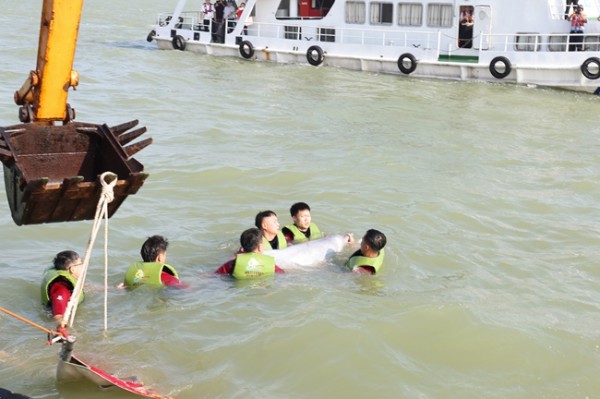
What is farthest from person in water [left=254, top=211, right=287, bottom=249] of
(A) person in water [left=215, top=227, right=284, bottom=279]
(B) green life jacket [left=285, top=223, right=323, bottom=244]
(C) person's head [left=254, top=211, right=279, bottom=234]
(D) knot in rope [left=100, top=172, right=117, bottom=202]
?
(D) knot in rope [left=100, top=172, right=117, bottom=202]

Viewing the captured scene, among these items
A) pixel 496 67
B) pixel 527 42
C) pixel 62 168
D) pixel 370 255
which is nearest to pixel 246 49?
pixel 496 67

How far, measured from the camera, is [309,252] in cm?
867

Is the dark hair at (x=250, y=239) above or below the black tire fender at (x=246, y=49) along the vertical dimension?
below

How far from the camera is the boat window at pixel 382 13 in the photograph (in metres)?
23.1

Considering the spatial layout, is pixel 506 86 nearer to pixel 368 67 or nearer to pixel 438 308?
pixel 368 67

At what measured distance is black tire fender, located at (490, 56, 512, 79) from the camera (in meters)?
21.0

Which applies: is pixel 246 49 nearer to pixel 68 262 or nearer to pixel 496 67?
pixel 496 67

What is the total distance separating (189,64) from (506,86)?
322 inches

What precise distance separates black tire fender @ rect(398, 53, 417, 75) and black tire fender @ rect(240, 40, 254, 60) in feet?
14.1

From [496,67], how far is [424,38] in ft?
7.42

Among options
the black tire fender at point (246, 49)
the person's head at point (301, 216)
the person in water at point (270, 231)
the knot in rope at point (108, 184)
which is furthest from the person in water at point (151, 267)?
the black tire fender at point (246, 49)

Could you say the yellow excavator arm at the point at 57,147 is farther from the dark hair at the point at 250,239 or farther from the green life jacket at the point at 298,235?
the green life jacket at the point at 298,235

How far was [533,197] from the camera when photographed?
11867mm

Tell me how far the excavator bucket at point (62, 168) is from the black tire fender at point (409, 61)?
16890mm
